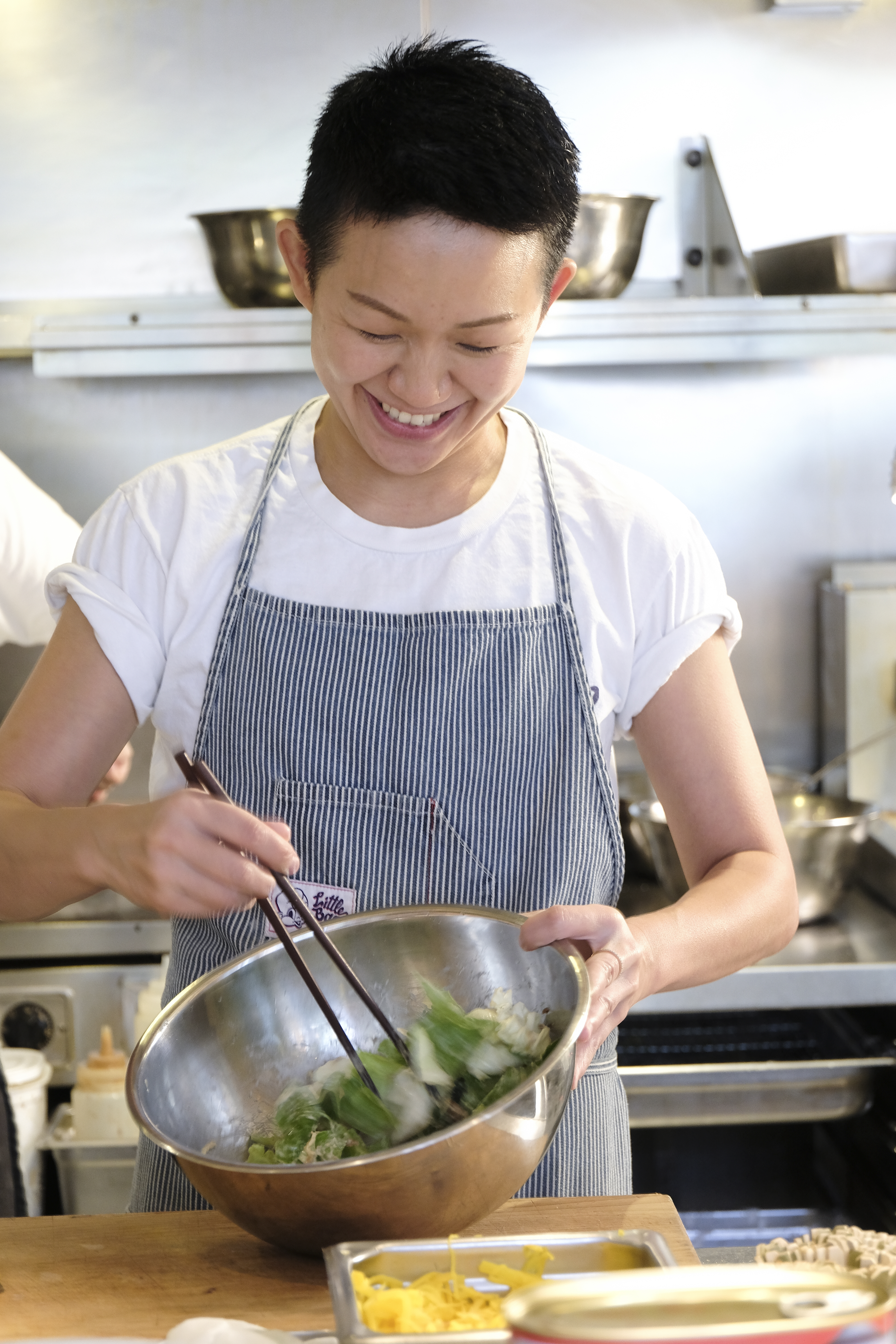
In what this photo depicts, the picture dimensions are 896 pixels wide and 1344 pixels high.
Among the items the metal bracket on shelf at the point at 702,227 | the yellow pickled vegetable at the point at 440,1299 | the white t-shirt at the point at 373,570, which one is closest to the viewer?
the yellow pickled vegetable at the point at 440,1299

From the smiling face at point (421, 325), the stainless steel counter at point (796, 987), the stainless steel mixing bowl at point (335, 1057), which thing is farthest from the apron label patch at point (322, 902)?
the stainless steel counter at point (796, 987)

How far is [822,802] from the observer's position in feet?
7.47

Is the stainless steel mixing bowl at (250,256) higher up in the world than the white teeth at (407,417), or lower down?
higher up

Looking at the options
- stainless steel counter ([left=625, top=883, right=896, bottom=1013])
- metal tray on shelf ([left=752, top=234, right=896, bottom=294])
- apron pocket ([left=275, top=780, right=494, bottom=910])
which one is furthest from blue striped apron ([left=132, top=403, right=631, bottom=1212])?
metal tray on shelf ([left=752, top=234, right=896, bottom=294])

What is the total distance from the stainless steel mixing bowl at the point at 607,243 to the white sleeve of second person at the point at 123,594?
117 cm

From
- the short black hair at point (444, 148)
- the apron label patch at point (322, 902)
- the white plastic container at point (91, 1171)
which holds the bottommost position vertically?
the white plastic container at point (91, 1171)

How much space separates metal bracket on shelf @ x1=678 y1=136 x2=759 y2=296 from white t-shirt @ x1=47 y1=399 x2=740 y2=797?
4.47 ft

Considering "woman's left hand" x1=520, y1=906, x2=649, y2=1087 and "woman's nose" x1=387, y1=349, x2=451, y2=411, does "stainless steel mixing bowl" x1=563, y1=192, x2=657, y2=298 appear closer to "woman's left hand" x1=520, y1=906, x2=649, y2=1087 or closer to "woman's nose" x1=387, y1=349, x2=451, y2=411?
"woman's nose" x1=387, y1=349, x2=451, y2=411

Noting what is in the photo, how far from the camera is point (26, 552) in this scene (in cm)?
216

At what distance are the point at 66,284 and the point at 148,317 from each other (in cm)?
45

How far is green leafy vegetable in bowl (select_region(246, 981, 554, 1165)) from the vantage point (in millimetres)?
887

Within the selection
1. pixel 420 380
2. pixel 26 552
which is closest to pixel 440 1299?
pixel 420 380

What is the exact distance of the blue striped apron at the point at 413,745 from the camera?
118 centimetres

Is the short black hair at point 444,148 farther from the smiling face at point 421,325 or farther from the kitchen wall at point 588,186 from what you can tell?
the kitchen wall at point 588,186
